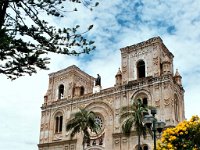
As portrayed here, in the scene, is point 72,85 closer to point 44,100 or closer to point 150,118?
point 44,100

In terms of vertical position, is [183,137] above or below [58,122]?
below

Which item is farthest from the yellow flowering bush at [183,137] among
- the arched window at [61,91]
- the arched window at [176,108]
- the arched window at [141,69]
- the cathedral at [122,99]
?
the arched window at [61,91]

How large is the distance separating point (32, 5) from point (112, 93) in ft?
79.3

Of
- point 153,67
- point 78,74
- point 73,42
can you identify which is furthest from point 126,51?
point 73,42

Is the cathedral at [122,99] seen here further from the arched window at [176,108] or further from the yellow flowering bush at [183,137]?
the yellow flowering bush at [183,137]

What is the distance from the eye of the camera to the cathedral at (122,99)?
3209 centimetres

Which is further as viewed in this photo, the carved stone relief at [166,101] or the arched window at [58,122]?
the arched window at [58,122]

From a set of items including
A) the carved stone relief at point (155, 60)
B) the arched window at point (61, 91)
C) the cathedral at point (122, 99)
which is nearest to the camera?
the cathedral at point (122, 99)

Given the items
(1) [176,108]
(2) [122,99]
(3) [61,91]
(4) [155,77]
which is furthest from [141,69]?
(3) [61,91]

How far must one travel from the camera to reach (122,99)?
34219 mm

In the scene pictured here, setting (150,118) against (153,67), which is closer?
(150,118)

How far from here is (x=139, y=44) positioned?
35.7 m

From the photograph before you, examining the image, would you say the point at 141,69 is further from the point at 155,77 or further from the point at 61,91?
the point at 61,91

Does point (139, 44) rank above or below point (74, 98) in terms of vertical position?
above
